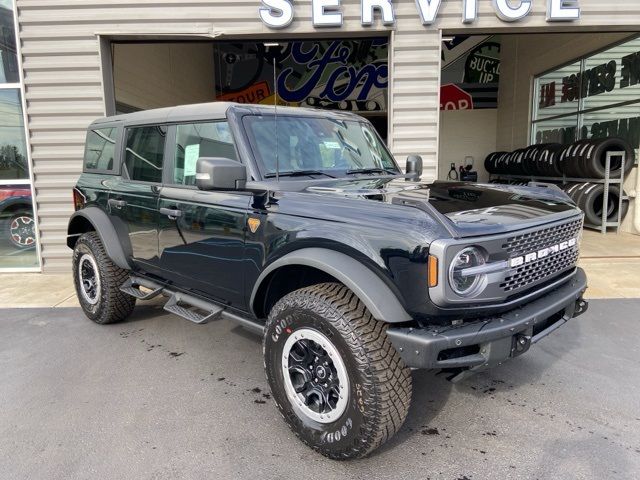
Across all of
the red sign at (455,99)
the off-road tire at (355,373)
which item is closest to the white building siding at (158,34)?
the off-road tire at (355,373)

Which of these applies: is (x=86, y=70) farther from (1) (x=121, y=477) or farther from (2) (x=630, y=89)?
(2) (x=630, y=89)

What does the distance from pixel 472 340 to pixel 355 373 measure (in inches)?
22.5

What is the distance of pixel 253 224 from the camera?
3.02 meters

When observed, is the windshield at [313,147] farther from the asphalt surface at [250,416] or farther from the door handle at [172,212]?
the asphalt surface at [250,416]

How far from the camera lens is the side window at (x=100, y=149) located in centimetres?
454

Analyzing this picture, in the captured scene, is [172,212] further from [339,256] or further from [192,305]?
[339,256]

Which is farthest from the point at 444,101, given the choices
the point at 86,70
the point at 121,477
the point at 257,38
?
the point at 121,477

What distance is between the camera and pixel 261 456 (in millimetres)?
2625

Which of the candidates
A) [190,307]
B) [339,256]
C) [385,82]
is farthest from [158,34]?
[385,82]

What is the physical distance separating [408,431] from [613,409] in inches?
52.5

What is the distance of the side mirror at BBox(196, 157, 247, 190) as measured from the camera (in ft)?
9.06

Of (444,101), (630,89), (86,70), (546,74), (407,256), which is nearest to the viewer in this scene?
(407,256)

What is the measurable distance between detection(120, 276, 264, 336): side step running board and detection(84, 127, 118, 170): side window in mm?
1124

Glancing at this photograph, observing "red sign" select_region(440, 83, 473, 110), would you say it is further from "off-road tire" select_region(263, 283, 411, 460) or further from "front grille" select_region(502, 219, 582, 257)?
"off-road tire" select_region(263, 283, 411, 460)
